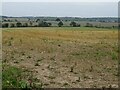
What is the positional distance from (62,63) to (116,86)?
3.04 meters

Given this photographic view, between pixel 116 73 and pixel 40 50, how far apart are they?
4.77 meters

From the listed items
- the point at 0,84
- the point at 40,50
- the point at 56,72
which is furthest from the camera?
the point at 40,50

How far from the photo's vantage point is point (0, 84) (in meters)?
8.00

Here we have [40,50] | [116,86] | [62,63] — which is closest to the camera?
[116,86]

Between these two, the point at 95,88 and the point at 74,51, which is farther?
the point at 74,51

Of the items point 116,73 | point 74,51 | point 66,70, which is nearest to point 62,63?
point 66,70

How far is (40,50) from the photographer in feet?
46.4

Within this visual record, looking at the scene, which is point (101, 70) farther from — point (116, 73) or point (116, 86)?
point (116, 86)

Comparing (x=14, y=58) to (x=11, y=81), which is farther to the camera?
(x=14, y=58)

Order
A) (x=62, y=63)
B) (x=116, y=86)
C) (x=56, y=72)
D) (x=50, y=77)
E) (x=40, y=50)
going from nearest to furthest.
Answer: (x=116, y=86)
(x=50, y=77)
(x=56, y=72)
(x=62, y=63)
(x=40, y=50)

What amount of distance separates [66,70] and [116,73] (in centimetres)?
146

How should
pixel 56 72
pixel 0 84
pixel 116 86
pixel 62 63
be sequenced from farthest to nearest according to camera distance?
pixel 62 63
pixel 56 72
pixel 116 86
pixel 0 84

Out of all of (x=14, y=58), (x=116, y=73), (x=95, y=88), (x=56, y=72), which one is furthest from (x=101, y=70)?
(x=14, y=58)

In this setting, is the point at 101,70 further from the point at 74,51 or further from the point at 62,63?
the point at 74,51
